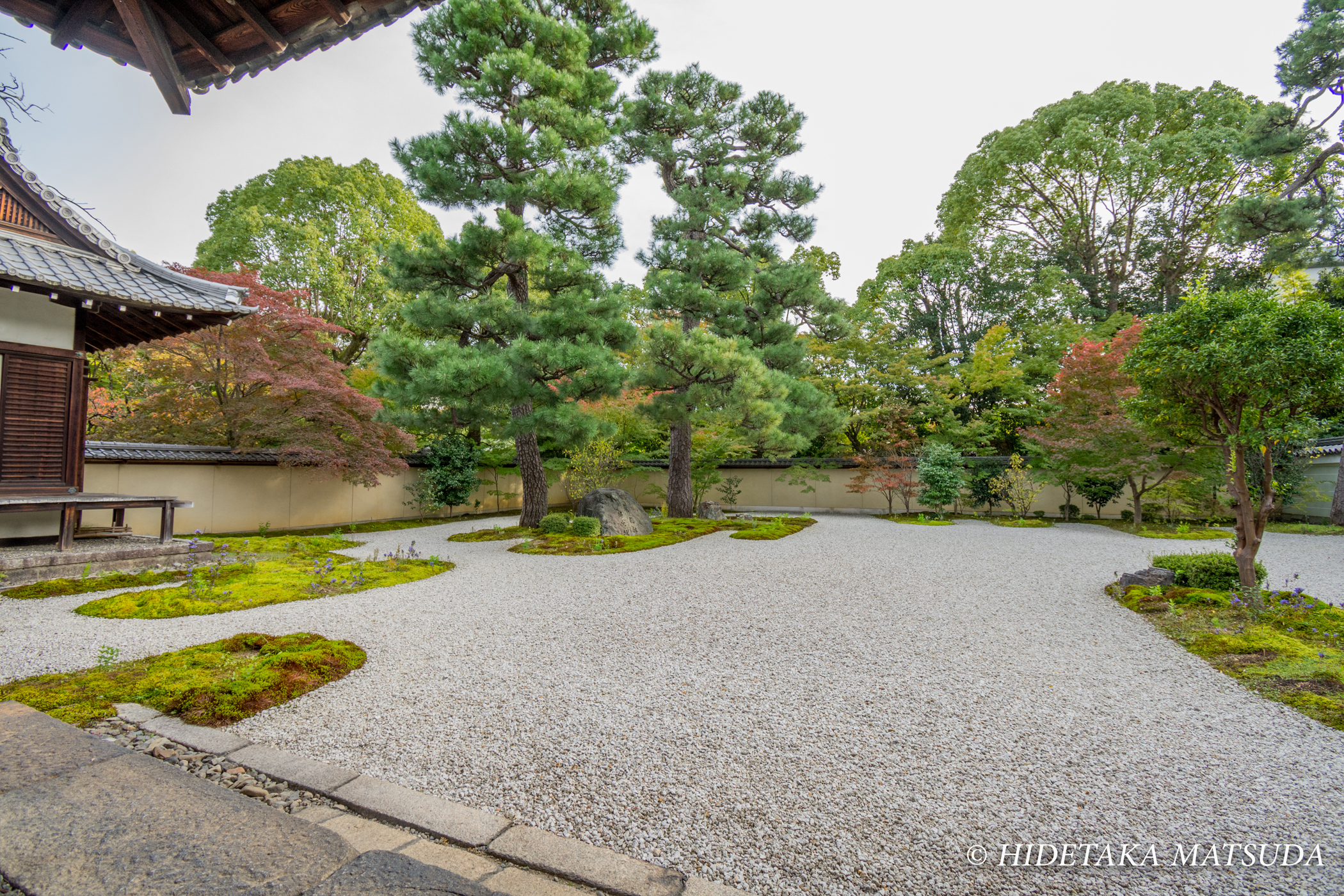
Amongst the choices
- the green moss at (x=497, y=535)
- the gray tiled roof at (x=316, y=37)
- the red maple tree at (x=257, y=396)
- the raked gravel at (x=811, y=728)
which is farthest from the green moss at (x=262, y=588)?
the gray tiled roof at (x=316, y=37)

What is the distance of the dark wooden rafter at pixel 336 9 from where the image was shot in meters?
1.33

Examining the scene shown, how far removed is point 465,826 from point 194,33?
7.24 feet

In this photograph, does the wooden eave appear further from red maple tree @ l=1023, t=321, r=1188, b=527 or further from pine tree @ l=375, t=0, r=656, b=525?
red maple tree @ l=1023, t=321, r=1188, b=527

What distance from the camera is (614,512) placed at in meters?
9.58

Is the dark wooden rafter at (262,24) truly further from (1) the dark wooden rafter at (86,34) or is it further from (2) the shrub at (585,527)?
(2) the shrub at (585,527)

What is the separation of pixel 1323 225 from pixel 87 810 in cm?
1683

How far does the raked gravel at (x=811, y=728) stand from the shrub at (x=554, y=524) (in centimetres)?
355

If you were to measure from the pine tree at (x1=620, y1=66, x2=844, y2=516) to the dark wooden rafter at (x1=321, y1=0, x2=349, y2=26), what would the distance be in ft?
26.5

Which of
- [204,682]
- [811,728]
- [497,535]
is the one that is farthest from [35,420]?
[811,728]

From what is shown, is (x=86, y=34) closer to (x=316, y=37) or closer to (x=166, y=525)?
(x=316, y=37)

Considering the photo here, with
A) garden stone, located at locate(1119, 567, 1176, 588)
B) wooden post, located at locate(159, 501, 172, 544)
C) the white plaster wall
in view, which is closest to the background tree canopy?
the white plaster wall

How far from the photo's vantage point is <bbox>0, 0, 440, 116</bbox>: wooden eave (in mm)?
1179

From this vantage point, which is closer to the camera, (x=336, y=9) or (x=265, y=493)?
(x=336, y=9)

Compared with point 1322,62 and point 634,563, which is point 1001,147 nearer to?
point 1322,62
